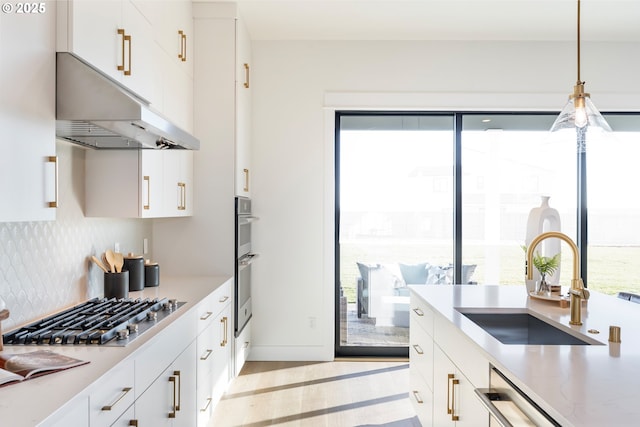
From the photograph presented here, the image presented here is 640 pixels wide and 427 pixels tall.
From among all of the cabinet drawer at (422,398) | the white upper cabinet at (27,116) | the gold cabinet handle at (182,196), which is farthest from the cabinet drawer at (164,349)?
the cabinet drawer at (422,398)

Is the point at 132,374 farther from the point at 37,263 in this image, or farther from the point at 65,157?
the point at 65,157

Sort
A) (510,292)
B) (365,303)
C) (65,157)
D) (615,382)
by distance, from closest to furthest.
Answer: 1. (615,382)
2. (65,157)
3. (510,292)
4. (365,303)

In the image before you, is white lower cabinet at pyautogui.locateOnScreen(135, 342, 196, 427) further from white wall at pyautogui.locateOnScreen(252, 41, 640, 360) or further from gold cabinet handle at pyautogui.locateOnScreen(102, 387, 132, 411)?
white wall at pyautogui.locateOnScreen(252, 41, 640, 360)

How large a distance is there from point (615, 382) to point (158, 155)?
7.97 feet

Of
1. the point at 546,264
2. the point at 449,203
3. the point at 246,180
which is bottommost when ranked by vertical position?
the point at 546,264

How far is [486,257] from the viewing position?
439 cm

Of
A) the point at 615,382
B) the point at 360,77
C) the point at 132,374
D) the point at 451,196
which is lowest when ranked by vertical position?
the point at 132,374

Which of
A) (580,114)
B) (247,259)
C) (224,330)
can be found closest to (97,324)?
(224,330)

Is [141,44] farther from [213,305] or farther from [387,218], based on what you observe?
[387,218]

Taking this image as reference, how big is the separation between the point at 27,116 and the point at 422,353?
2194mm

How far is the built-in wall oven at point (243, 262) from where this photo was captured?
3527 millimetres

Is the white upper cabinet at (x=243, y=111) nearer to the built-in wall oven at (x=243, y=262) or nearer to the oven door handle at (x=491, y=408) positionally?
the built-in wall oven at (x=243, y=262)

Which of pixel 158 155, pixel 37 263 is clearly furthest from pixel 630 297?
pixel 37 263

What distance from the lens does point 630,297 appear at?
9.10ft
